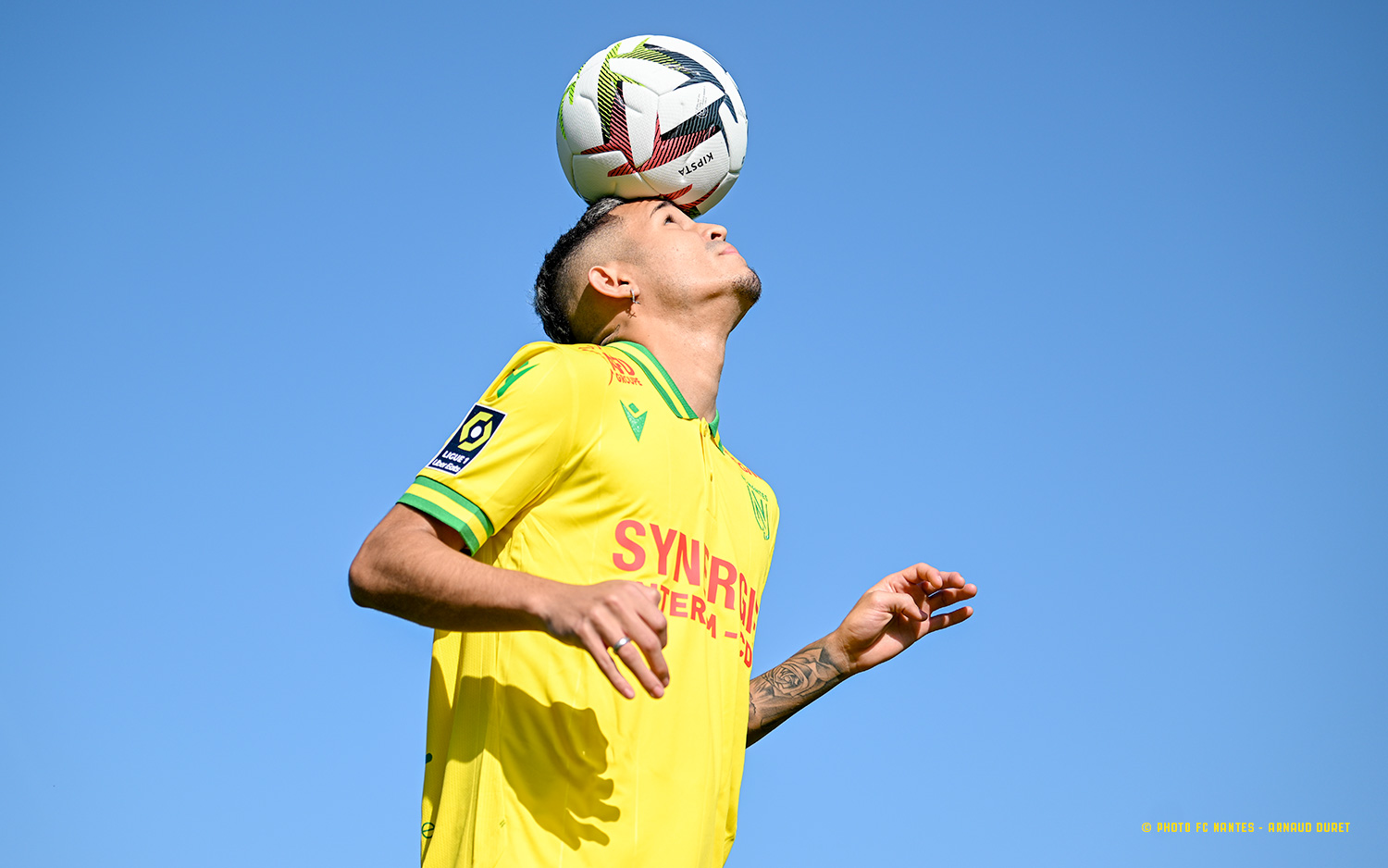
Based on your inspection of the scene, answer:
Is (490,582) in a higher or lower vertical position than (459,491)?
lower

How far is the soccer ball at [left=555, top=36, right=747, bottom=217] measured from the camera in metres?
5.25

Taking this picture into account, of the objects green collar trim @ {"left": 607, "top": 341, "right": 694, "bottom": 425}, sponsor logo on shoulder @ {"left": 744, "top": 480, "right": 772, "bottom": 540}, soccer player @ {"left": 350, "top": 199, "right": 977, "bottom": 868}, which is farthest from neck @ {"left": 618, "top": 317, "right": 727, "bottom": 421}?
sponsor logo on shoulder @ {"left": 744, "top": 480, "right": 772, "bottom": 540}

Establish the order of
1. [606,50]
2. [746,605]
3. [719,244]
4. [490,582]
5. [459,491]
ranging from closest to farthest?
1. [490,582]
2. [459,491]
3. [746,605]
4. [719,244]
5. [606,50]

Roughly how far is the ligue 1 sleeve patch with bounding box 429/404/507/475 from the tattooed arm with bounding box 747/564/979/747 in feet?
6.34

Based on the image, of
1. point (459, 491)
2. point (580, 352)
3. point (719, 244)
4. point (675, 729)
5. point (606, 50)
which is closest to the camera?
point (459, 491)

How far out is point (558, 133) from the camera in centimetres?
555

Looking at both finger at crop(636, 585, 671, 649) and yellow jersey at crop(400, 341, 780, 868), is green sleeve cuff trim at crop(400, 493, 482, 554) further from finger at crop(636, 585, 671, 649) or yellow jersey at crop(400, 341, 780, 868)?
finger at crop(636, 585, 671, 649)

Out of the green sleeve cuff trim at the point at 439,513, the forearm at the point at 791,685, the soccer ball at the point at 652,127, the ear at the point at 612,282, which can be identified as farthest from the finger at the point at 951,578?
the green sleeve cuff trim at the point at 439,513

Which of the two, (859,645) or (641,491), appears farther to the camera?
(859,645)

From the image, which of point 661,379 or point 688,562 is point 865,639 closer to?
point 688,562

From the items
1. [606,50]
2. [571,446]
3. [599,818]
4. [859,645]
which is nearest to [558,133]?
[606,50]

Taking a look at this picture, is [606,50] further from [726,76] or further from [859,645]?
[859,645]

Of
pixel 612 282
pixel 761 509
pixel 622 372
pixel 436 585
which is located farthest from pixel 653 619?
pixel 612 282

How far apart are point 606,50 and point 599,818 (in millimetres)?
3619
